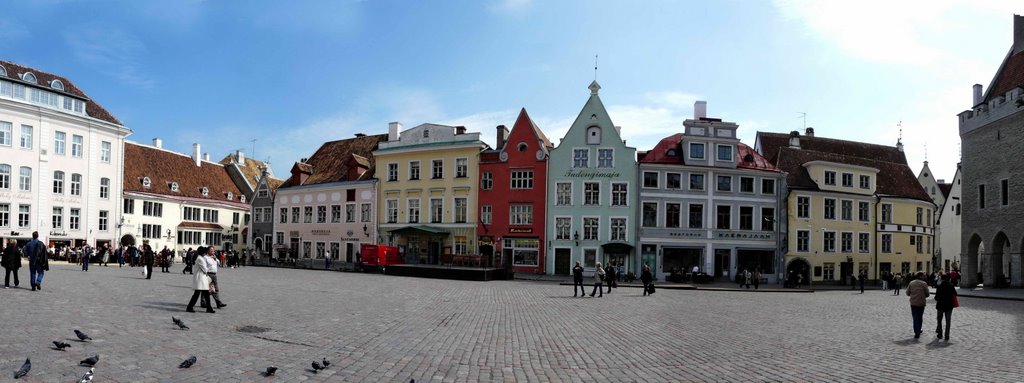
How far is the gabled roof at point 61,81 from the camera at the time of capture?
4512cm

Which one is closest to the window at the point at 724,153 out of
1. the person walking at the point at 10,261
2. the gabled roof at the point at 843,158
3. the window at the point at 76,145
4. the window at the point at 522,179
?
the gabled roof at the point at 843,158

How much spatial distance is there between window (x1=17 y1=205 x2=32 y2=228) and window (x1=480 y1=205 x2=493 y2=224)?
31568 millimetres

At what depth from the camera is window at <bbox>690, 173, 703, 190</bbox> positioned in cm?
4391

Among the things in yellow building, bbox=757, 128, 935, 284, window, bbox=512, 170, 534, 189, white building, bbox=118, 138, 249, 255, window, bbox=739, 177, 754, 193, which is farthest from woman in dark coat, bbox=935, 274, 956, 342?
white building, bbox=118, 138, 249, 255

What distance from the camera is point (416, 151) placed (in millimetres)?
49938

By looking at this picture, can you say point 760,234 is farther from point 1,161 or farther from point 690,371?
point 1,161

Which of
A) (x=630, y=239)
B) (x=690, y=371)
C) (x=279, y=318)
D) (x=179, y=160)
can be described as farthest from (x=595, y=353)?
(x=179, y=160)

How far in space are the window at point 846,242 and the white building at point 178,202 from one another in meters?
53.5

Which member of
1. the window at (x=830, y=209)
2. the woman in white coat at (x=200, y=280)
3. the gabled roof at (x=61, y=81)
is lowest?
the woman in white coat at (x=200, y=280)

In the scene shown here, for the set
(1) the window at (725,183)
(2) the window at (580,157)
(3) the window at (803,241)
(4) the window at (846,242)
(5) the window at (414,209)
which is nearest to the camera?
(1) the window at (725,183)

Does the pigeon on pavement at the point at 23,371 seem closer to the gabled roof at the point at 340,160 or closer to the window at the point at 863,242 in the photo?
the gabled roof at the point at 340,160

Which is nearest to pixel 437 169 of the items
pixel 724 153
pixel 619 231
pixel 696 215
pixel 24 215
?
pixel 619 231

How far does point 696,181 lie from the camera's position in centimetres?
4397

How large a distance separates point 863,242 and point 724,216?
41.6 feet
